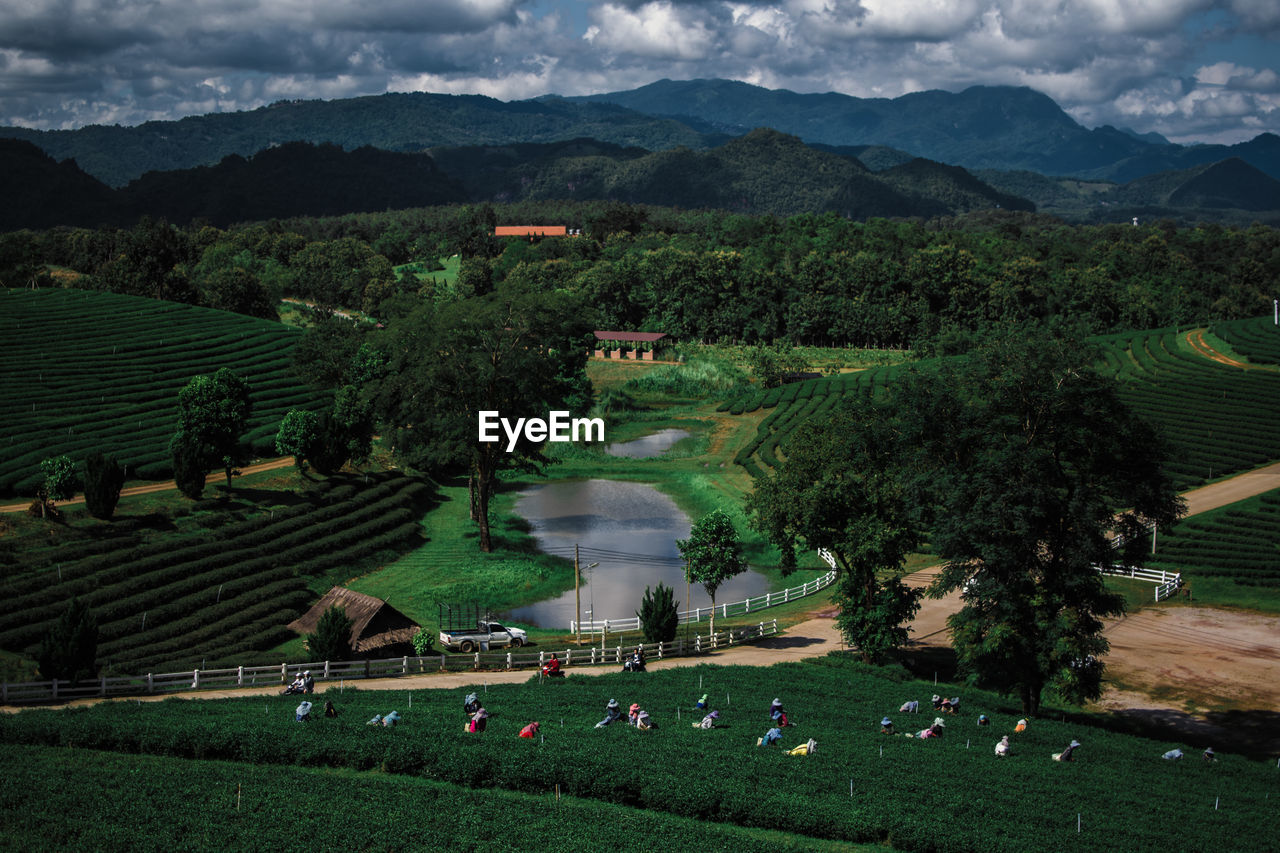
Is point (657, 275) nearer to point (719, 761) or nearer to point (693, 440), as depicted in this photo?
point (693, 440)

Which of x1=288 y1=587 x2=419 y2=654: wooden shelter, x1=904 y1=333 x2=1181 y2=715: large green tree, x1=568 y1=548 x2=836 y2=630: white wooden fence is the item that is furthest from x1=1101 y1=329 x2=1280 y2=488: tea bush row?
x1=288 y1=587 x2=419 y2=654: wooden shelter

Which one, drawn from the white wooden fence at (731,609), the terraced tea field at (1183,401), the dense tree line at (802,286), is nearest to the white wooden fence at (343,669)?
the white wooden fence at (731,609)

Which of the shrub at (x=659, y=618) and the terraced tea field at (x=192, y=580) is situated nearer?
the terraced tea field at (x=192, y=580)

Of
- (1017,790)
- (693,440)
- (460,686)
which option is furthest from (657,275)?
(1017,790)

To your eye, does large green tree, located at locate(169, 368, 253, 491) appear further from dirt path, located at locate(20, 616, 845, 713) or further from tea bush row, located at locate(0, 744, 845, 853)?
tea bush row, located at locate(0, 744, 845, 853)

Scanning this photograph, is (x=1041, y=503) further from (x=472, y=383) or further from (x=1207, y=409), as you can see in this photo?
(x=1207, y=409)

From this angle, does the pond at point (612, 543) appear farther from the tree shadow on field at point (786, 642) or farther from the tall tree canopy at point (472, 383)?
the tall tree canopy at point (472, 383)
